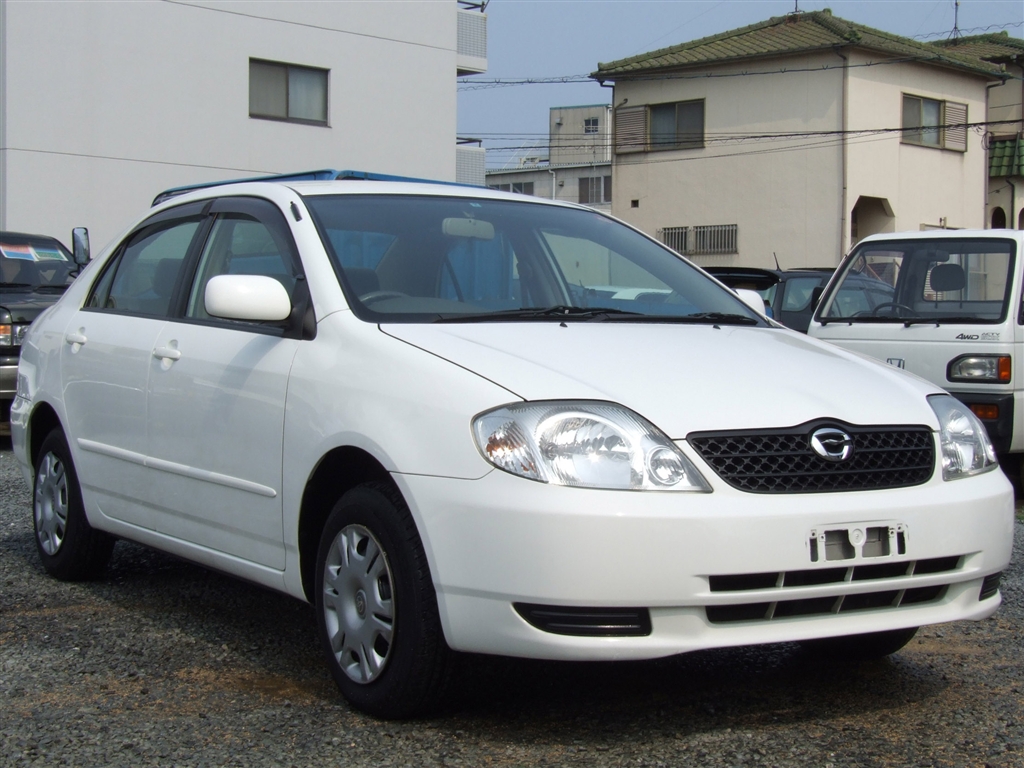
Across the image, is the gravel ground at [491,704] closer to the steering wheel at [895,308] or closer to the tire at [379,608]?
the tire at [379,608]


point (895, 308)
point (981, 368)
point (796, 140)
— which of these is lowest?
point (981, 368)

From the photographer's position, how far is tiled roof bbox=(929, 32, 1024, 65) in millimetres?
37875

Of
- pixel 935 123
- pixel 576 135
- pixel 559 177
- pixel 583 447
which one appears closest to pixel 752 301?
A: pixel 583 447

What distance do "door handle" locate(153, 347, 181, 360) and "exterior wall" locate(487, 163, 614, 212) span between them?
52801 mm

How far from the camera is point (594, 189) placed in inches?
2386

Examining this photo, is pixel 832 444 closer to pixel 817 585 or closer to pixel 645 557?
pixel 817 585

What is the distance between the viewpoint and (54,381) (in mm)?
5668

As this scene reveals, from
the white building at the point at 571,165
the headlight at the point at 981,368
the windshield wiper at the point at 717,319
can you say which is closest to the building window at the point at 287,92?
the headlight at the point at 981,368

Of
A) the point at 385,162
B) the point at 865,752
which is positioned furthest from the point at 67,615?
the point at 385,162

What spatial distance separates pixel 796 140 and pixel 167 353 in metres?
28.7

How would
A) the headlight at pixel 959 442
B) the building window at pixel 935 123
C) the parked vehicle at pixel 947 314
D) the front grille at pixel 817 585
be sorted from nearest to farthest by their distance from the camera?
1. the front grille at pixel 817 585
2. the headlight at pixel 959 442
3. the parked vehicle at pixel 947 314
4. the building window at pixel 935 123

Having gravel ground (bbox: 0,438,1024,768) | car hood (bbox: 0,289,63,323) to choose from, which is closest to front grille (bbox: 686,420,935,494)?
gravel ground (bbox: 0,438,1024,768)

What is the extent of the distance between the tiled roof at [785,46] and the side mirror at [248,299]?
2896 cm

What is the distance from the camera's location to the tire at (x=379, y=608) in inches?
139
